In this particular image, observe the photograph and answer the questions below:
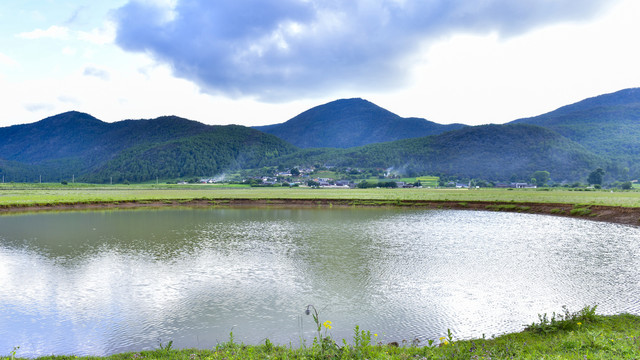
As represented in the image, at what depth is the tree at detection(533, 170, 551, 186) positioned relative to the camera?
18112cm

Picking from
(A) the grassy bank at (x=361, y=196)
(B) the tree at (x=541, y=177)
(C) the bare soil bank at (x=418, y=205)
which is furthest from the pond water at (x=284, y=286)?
(B) the tree at (x=541, y=177)

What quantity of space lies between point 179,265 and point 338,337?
11453mm

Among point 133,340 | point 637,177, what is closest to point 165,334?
point 133,340

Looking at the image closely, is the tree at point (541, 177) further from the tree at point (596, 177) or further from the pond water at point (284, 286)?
the pond water at point (284, 286)

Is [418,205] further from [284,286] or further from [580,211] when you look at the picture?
[284,286]

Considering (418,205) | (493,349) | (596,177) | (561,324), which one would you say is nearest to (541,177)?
(596,177)

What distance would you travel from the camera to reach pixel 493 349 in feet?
26.4

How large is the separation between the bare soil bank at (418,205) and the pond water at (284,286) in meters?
16.4

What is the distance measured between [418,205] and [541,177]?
153363mm

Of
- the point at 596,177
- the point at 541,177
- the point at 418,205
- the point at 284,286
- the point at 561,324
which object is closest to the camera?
the point at 561,324

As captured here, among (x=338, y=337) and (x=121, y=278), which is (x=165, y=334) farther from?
(x=121, y=278)

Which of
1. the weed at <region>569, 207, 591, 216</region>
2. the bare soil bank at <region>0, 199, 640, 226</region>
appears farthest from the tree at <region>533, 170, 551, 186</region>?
the weed at <region>569, 207, 591, 216</region>

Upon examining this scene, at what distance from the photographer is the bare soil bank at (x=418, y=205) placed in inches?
1667

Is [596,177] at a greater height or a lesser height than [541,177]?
lesser
